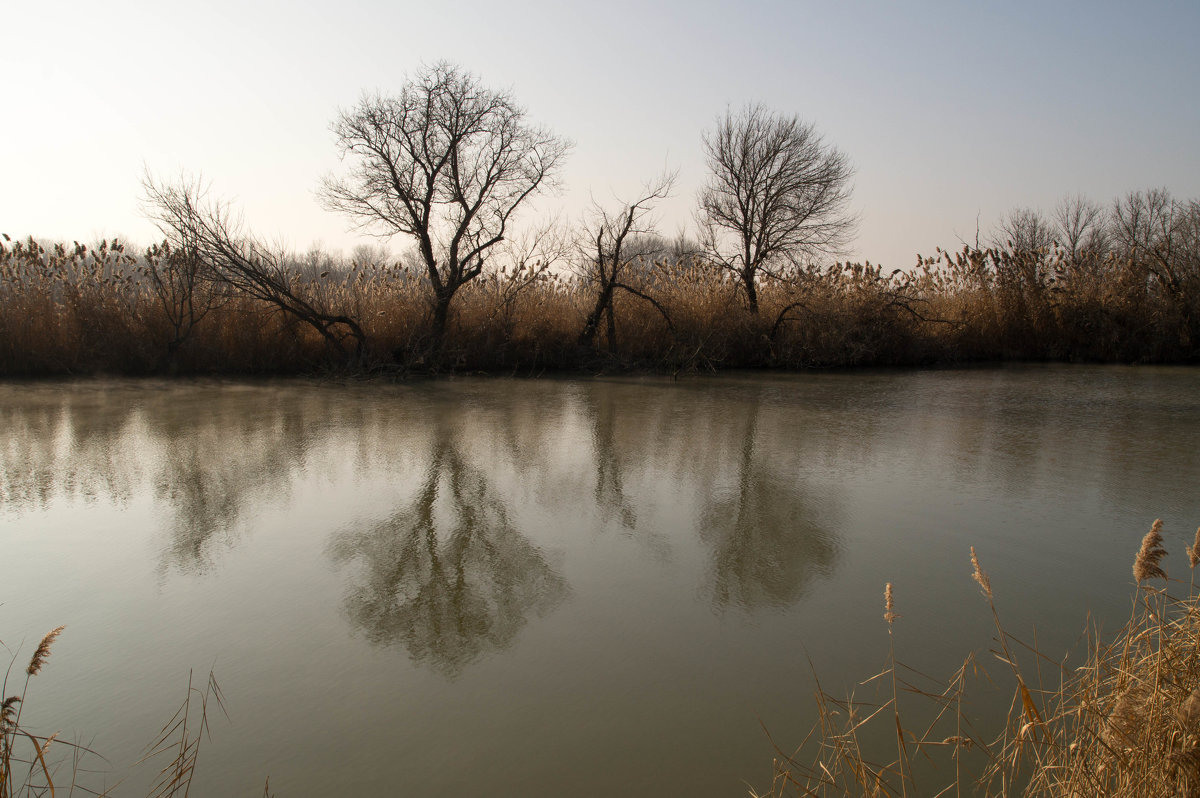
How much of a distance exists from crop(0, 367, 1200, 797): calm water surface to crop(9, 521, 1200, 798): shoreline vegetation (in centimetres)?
10

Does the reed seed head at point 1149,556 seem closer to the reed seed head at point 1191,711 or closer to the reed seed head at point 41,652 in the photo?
the reed seed head at point 1191,711

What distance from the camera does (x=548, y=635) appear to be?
10.6 ft

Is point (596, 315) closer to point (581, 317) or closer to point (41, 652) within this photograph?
point (581, 317)

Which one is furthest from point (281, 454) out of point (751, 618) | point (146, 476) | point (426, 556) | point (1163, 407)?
point (1163, 407)

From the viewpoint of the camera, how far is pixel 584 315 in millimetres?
14812

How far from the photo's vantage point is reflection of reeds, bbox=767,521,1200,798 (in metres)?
1.80

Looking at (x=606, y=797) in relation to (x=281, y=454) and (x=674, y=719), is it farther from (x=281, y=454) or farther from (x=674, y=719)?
(x=281, y=454)

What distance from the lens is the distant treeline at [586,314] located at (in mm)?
13008

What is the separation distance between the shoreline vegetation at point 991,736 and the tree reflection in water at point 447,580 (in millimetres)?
796

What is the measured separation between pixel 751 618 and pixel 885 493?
242 centimetres

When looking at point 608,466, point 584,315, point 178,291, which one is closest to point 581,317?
point 584,315

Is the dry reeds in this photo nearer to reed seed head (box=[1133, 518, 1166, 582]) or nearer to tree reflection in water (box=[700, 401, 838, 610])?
tree reflection in water (box=[700, 401, 838, 610])

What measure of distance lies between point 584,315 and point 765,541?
1075cm

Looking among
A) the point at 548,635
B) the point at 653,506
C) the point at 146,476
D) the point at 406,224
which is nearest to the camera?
the point at 548,635
